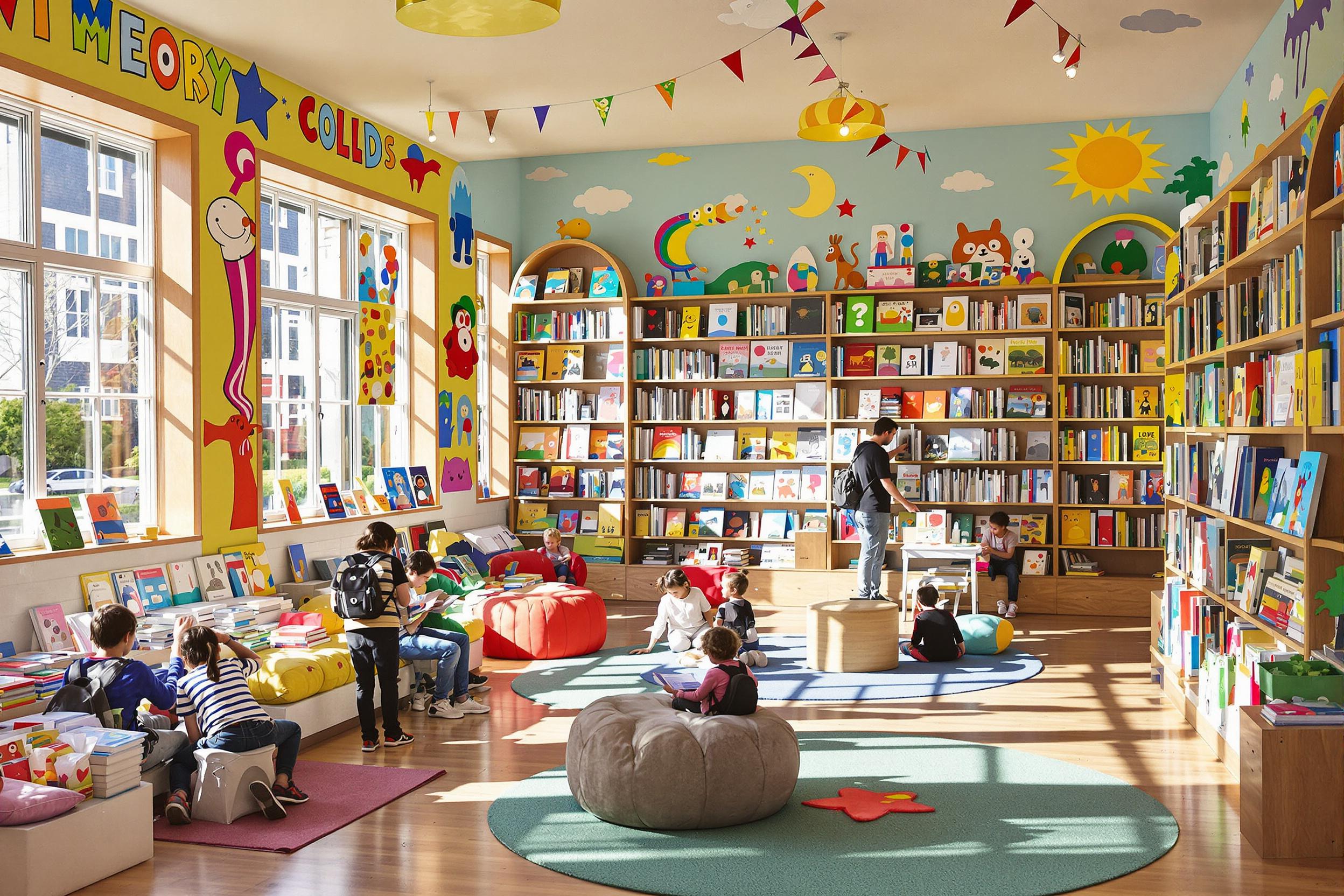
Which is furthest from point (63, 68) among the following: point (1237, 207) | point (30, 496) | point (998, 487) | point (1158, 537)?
point (1158, 537)

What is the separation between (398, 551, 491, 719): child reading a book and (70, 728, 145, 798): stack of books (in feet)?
6.39

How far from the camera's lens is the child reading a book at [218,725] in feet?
14.6

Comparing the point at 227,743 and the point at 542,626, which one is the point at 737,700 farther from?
the point at 542,626

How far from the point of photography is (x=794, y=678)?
695 cm

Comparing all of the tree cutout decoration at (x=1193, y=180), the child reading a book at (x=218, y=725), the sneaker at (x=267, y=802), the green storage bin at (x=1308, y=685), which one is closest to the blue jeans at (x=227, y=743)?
the child reading a book at (x=218, y=725)

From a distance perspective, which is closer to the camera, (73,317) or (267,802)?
(267,802)

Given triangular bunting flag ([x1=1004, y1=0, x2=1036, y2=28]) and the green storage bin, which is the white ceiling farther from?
the green storage bin

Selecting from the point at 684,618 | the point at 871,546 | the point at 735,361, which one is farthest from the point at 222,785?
the point at 735,361

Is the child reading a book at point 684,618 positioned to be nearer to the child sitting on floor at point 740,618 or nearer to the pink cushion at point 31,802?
the child sitting on floor at point 740,618

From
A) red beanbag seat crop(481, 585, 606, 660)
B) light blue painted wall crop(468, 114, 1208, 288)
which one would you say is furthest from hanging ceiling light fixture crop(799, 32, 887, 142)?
red beanbag seat crop(481, 585, 606, 660)

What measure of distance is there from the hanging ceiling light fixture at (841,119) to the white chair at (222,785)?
516cm

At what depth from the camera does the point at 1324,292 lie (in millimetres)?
4297

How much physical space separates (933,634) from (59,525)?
5.12 meters

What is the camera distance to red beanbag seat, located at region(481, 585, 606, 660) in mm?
7523
